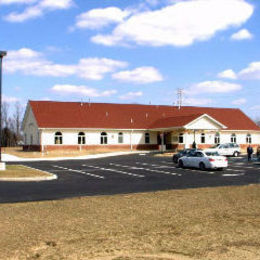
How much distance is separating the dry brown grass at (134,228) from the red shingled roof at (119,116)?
35.9m

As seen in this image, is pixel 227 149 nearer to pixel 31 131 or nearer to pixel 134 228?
pixel 31 131

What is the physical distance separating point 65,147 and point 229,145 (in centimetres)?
1873

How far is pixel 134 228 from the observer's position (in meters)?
9.22

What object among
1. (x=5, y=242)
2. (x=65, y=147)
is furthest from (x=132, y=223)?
(x=65, y=147)

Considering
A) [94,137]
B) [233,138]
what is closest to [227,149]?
[233,138]

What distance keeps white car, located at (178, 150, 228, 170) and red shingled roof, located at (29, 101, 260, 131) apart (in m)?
21.1

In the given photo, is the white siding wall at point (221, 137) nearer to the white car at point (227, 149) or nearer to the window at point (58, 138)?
the white car at point (227, 149)

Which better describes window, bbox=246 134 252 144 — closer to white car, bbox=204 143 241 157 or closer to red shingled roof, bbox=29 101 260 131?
red shingled roof, bbox=29 101 260 131

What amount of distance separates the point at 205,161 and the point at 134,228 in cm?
1680

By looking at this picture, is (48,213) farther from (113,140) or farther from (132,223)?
(113,140)

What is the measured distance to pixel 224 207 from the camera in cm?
1184

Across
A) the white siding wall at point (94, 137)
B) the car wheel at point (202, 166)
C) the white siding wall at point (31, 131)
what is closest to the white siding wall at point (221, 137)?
the white siding wall at point (94, 137)

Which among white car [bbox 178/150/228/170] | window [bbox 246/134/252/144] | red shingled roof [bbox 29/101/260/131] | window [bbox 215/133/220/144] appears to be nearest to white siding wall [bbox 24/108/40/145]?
red shingled roof [bbox 29/101/260/131]

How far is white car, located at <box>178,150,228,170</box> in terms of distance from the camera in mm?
25016
